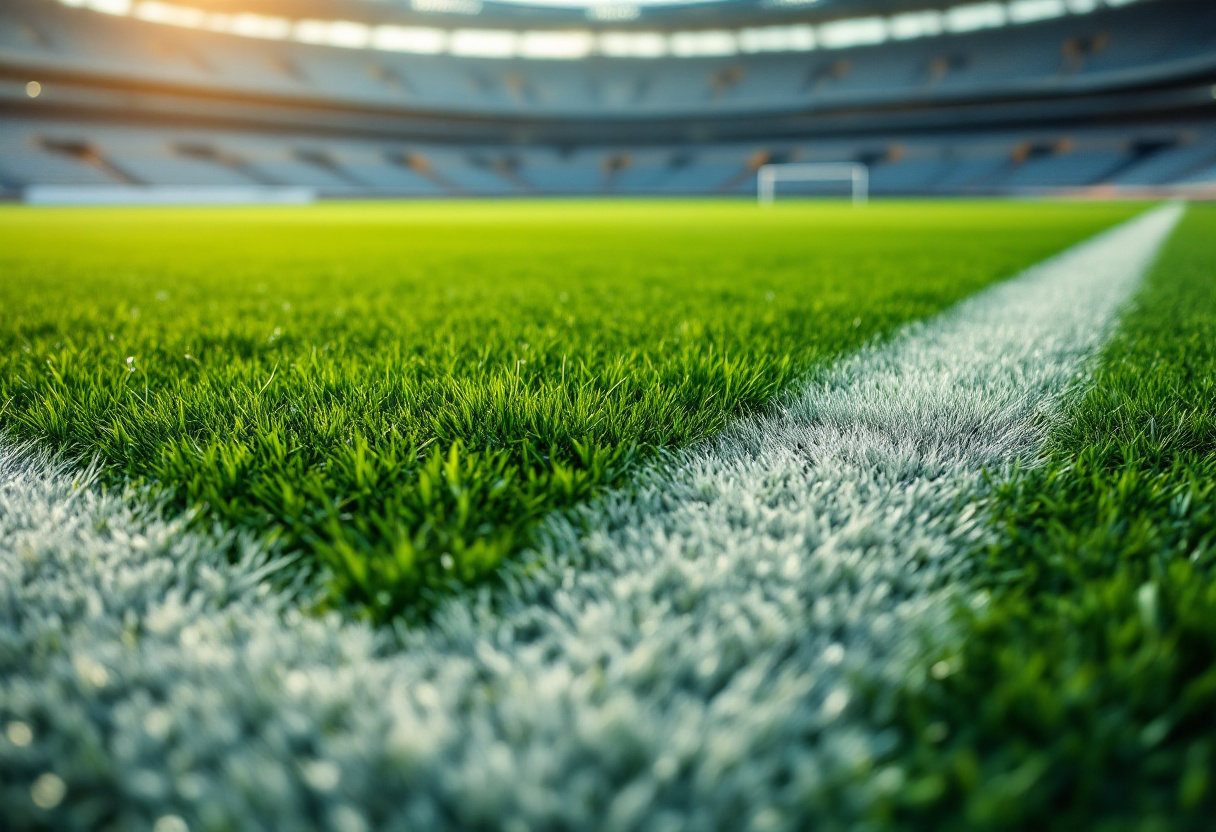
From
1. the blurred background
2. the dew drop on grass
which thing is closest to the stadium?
the dew drop on grass

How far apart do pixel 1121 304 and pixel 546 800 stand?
402 centimetres

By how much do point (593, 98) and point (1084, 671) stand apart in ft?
154

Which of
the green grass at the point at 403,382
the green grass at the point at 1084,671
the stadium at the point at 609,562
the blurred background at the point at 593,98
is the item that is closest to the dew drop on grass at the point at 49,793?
the stadium at the point at 609,562

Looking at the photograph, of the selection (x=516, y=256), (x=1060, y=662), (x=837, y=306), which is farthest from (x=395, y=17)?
(x=1060, y=662)

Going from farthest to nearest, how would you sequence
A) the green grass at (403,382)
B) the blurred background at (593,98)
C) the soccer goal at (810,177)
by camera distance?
the soccer goal at (810,177) < the blurred background at (593,98) < the green grass at (403,382)

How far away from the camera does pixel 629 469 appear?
4.54 feet

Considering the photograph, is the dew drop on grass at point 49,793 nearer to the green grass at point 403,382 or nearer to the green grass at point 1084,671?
the green grass at point 403,382

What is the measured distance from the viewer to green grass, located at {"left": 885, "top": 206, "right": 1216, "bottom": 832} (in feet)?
2.00

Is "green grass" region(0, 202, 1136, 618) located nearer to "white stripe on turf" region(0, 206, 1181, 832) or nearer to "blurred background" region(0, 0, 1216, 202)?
"white stripe on turf" region(0, 206, 1181, 832)

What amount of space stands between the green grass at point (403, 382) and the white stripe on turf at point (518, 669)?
0.38 ft

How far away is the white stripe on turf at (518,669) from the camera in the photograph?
618mm

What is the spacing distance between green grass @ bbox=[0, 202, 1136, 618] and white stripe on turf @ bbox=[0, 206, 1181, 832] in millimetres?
117

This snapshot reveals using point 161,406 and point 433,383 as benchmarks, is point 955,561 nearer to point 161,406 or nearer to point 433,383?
point 433,383

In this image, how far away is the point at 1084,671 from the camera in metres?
0.68
